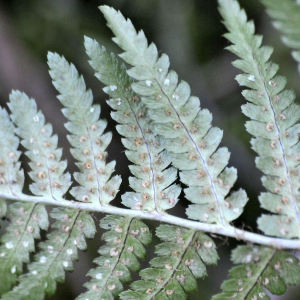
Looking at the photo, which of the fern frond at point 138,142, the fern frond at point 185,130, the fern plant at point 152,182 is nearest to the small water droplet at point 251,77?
the fern plant at point 152,182

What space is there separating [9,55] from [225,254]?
113 inches

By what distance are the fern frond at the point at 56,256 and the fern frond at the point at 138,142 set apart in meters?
0.34

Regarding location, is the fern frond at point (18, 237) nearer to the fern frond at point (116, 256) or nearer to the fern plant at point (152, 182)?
the fern plant at point (152, 182)

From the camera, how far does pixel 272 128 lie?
101 inches

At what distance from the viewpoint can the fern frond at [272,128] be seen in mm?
2434

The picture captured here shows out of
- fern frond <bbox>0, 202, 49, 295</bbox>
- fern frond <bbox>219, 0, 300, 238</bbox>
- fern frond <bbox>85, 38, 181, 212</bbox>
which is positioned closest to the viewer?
fern frond <bbox>219, 0, 300, 238</bbox>

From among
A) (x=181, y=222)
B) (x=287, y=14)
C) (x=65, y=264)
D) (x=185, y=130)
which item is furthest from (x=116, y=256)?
(x=287, y=14)

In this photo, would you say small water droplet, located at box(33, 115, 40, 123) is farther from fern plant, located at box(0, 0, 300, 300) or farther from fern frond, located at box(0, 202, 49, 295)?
fern frond, located at box(0, 202, 49, 295)

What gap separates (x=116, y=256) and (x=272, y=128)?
1.22m

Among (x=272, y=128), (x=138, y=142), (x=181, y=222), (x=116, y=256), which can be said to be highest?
(x=272, y=128)

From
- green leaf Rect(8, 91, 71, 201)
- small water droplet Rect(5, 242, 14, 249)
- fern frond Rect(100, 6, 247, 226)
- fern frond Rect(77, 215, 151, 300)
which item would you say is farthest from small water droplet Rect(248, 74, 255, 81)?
small water droplet Rect(5, 242, 14, 249)

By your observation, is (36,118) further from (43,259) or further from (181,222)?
(181,222)

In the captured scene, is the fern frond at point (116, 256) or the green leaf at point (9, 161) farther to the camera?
the green leaf at point (9, 161)

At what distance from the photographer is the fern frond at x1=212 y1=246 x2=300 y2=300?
2.60 meters
